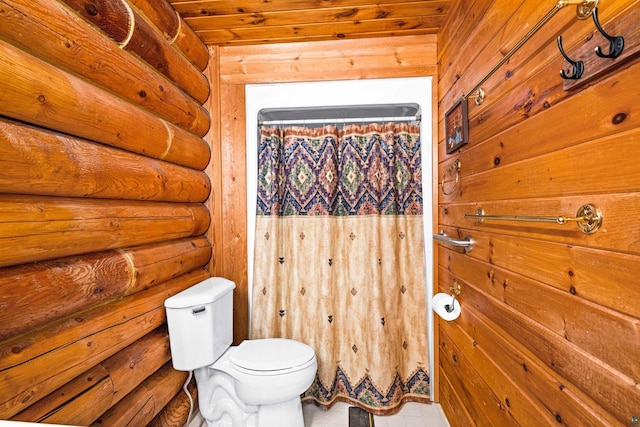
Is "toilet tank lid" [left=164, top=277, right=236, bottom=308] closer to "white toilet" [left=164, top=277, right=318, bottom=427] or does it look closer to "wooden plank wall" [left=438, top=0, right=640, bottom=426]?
"white toilet" [left=164, top=277, right=318, bottom=427]

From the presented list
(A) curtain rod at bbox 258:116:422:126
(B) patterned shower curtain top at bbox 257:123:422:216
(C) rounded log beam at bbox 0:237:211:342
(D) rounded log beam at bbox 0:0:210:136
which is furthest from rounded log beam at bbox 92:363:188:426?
(A) curtain rod at bbox 258:116:422:126

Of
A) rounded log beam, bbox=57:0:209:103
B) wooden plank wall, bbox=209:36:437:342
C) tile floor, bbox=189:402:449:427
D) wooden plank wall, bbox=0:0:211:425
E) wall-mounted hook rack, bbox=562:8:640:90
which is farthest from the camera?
wooden plank wall, bbox=209:36:437:342

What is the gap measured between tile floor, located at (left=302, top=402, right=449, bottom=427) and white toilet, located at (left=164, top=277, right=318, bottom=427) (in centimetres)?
30

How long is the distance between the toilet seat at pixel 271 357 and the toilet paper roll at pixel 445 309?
73 centimetres

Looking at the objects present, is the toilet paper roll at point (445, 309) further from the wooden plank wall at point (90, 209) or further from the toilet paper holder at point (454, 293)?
the wooden plank wall at point (90, 209)

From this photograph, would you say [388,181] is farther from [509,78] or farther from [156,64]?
[156,64]

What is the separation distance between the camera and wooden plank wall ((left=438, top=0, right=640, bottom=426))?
2.10ft

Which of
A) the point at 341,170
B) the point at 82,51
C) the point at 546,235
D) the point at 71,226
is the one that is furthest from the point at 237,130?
the point at 546,235

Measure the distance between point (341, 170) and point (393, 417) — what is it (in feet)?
5.37

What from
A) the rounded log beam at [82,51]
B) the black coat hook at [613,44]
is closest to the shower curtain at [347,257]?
the rounded log beam at [82,51]

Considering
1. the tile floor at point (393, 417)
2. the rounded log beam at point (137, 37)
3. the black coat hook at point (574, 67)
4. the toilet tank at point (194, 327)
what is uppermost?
the rounded log beam at point (137, 37)

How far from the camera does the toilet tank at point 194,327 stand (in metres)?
1.46

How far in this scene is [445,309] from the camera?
1.49 metres

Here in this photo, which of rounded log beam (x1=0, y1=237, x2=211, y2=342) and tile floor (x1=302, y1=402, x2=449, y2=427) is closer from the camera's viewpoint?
rounded log beam (x1=0, y1=237, x2=211, y2=342)
